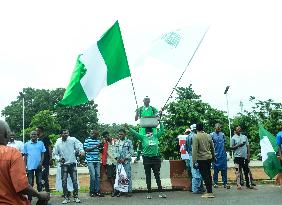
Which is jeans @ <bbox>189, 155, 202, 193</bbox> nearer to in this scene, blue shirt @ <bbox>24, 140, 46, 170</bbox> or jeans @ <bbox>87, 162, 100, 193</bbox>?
jeans @ <bbox>87, 162, 100, 193</bbox>

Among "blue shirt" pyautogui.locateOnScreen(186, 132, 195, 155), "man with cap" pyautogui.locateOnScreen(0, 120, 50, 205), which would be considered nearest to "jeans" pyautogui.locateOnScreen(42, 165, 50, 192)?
"blue shirt" pyautogui.locateOnScreen(186, 132, 195, 155)

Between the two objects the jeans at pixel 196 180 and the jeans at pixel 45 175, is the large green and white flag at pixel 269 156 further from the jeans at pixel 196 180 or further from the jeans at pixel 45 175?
the jeans at pixel 45 175

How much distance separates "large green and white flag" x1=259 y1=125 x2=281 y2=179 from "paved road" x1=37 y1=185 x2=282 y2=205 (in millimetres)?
827

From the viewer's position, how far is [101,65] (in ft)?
40.9

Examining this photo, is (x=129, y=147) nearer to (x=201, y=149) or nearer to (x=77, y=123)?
(x=201, y=149)

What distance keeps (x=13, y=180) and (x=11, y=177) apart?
33 millimetres

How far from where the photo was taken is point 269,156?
1391cm

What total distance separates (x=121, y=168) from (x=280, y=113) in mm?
32825

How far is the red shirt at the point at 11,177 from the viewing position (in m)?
4.09

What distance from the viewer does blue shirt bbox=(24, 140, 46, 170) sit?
11.9 m

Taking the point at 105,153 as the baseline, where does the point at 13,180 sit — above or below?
below

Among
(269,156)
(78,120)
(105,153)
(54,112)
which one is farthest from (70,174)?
(54,112)

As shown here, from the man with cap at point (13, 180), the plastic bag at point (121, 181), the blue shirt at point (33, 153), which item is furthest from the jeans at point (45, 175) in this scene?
the man with cap at point (13, 180)

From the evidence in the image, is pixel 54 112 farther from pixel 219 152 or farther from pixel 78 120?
pixel 219 152
